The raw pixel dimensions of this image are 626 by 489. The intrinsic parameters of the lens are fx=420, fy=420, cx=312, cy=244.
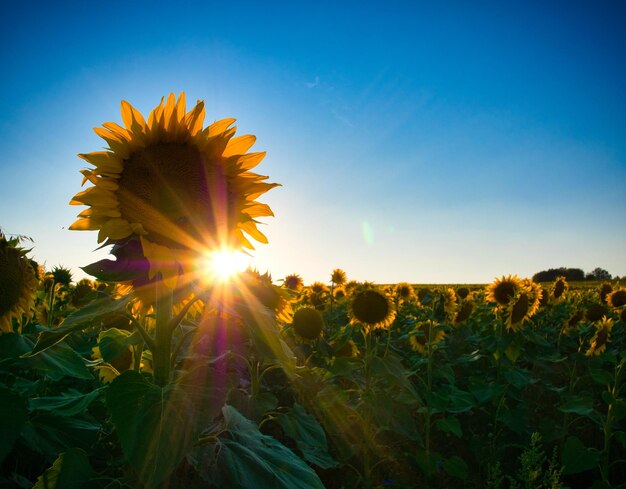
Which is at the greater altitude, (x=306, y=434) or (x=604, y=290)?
(x=604, y=290)

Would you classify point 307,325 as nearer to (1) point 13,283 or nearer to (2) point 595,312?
(1) point 13,283

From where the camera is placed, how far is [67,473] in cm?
150

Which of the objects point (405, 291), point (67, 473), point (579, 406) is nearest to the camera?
point (67, 473)

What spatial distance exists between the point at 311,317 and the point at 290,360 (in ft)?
13.8

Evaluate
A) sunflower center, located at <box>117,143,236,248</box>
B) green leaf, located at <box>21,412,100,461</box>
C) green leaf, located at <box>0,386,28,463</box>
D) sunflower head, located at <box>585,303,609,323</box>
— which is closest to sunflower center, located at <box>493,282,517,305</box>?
sunflower head, located at <box>585,303,609,323</box>

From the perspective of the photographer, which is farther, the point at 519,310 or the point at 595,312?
the point at 595,312

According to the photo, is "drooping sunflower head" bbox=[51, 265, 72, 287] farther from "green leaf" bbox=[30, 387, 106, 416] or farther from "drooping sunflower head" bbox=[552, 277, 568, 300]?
"drooping sunflower head" bbox=[552, 277, 568, 300]

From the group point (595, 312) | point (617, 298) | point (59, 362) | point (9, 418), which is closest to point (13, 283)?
point (59, 362)

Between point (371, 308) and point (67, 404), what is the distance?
3564 millimetres

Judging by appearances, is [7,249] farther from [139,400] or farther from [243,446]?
[243,446]

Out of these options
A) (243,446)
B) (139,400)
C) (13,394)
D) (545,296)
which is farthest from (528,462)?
(545,296)

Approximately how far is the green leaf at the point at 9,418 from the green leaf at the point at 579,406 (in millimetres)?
4623

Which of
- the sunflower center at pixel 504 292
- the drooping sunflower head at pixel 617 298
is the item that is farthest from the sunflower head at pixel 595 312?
the sunflower center at pixel 504 292

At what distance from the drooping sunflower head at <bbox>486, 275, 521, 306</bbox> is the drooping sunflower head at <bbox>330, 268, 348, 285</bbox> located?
6591 mm
